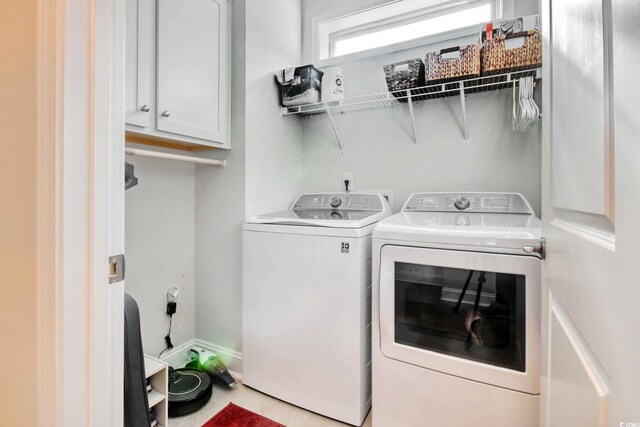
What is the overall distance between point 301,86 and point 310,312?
145cm

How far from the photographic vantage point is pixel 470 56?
156 centimetres

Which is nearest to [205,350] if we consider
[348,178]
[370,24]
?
[348,178]

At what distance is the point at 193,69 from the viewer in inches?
64.2

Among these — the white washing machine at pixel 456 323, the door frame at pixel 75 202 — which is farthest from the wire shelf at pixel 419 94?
the door frame at pixel 75 202

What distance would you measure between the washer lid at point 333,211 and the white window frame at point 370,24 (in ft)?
3.48

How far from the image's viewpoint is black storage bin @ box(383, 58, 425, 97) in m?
1.72

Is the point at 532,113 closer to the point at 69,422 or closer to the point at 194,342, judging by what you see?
the point at 69,422

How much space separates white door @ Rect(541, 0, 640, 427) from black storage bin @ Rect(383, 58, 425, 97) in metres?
1.03

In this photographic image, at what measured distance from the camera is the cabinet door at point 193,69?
149 cm

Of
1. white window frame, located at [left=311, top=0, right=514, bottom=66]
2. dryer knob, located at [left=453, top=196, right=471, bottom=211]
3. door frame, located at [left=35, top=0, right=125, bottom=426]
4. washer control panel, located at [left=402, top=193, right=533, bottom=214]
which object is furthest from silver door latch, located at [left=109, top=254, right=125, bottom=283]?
white window frame, located at [left=311, top=0, right=514, bottom=66]

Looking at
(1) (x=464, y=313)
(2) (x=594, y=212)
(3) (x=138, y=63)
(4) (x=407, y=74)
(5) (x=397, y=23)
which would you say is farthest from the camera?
(5) (x=397, y=23)

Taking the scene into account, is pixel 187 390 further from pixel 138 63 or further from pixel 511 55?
pixel 511 55

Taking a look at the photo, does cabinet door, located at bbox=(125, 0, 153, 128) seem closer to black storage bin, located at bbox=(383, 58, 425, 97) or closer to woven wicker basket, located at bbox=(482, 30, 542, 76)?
black storage bin, located at bbox=(383, 58, 425, 97)

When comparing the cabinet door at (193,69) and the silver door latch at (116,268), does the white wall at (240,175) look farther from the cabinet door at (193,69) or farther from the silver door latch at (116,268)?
the silver door latch at (116,268)
